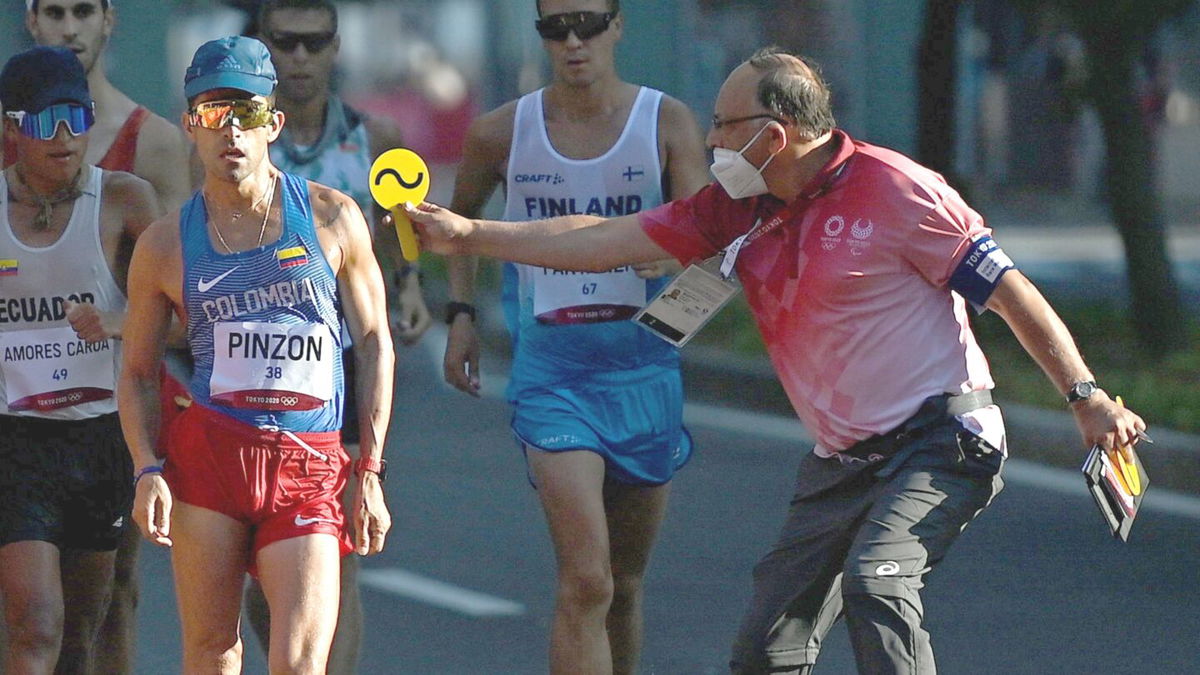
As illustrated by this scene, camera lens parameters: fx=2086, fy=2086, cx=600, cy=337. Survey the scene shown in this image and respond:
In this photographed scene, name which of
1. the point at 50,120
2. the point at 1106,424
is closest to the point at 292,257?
the point at 50,120

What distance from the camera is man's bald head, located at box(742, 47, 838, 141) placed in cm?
495

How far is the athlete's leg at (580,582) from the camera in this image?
5641 millimetres

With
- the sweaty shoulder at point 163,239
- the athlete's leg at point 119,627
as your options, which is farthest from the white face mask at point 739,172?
the athlete's leg at point 119,627

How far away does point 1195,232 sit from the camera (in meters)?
21.7

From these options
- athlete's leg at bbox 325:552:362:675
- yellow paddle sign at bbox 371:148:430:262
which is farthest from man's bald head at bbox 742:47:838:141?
athlete's leg at bbox 325:552:362:675

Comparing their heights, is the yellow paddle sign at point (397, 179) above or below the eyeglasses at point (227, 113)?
below

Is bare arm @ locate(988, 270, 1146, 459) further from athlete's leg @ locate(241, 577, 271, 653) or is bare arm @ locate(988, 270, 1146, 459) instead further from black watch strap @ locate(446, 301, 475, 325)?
athlete's leg @ locate(241, 577, 271, 653)

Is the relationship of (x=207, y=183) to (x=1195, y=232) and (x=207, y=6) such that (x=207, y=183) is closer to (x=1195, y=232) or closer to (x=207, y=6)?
(x=1195, y=232)

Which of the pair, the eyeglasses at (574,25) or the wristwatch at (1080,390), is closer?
the wristwatch at (1080,390)

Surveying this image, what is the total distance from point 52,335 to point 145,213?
399 millimetres

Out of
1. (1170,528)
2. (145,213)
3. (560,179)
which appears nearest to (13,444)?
(145,213)

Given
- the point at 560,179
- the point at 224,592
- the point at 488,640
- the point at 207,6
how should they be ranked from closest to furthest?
the point at 224,592
the point at 560,179
the point at 488,640
the point at 207,6

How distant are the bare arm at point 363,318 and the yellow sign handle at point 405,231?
8 cm

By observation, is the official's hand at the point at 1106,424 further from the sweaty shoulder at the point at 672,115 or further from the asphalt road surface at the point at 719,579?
the asphalt road surface at the point at 719,579
